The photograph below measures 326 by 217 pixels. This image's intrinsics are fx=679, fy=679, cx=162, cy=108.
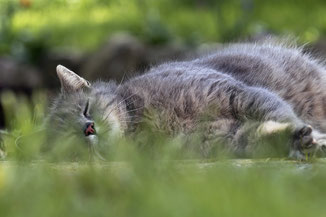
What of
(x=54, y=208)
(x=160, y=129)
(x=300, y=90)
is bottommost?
(x=54, y=208)

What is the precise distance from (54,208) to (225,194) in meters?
0.46

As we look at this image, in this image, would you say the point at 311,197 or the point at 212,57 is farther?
the point at 212,57

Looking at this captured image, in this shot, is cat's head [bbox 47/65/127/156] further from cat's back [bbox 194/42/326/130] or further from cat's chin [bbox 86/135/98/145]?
cat's back [bbox 194/42/326/130]

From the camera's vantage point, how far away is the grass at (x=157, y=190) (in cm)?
175

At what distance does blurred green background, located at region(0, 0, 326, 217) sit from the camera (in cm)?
183

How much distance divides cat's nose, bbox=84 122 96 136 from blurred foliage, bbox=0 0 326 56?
5941 millimetres

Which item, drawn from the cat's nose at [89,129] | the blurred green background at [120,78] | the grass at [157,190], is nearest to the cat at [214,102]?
the cat's nose at [89,129]

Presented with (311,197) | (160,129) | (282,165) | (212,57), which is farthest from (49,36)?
(311,197)

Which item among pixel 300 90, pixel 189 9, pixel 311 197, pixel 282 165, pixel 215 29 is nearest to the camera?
pixel 311 197

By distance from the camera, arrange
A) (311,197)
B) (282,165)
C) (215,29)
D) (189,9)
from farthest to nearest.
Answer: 1. (189,9)
2. (215,29)
3. (282,165)
4. (311,197)

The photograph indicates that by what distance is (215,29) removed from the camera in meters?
10.3

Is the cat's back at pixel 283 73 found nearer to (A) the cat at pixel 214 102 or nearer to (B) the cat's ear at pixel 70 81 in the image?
(A) the cat at pixel 214 102

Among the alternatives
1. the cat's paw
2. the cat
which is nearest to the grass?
the cat's paw

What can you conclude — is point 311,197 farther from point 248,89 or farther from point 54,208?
point 248,89
